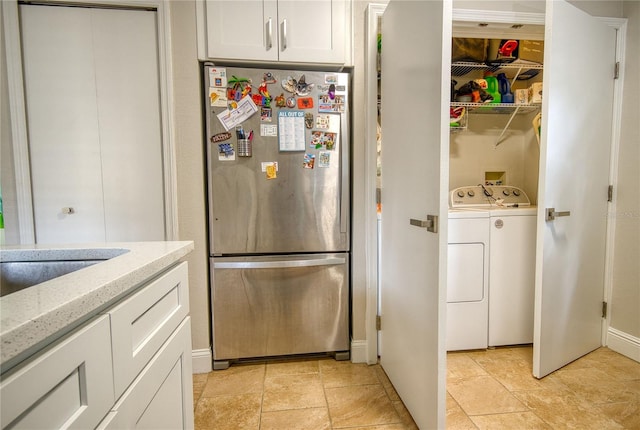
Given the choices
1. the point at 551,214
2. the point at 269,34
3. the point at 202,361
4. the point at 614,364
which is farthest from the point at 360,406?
the point at 269,34

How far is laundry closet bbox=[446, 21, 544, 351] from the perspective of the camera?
76.2 inches

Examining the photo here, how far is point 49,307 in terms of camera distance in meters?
0.43

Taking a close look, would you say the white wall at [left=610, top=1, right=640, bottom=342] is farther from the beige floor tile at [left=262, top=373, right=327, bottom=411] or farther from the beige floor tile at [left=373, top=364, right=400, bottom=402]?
the beige floor tile at [left=262, top=373, right=327, bottom=411]

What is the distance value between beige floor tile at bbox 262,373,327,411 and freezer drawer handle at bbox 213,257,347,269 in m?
0.66

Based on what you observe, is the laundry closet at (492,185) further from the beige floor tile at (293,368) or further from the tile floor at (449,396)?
the beige floor tile at (293,368)

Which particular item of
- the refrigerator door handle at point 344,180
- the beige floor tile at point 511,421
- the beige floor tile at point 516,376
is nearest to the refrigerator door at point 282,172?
the refrigerator door handle at point 344,180

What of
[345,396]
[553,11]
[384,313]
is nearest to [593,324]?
[384,313]

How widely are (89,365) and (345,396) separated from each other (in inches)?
55.0

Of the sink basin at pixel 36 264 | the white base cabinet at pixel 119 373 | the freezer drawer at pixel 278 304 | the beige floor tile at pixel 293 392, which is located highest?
the sink basin at pixel 36 264

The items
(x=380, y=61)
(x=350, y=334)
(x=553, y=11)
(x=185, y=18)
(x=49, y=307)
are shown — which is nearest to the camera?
(x=49, y=307)

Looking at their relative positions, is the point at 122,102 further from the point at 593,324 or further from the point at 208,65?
the point at 593,324

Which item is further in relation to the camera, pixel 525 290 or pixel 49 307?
pixel 525 290

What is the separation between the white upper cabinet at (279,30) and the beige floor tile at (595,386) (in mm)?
2276

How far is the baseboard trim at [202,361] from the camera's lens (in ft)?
5.96
